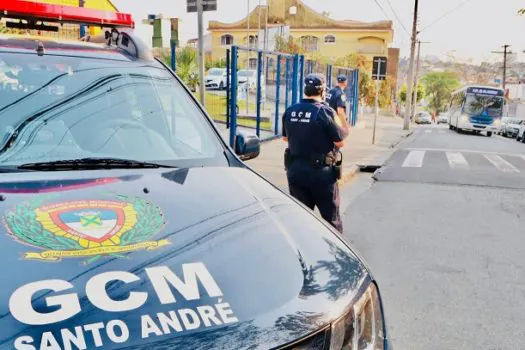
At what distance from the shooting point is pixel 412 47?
3294 centimetres

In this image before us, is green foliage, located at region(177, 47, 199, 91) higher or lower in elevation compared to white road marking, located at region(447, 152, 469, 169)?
higher

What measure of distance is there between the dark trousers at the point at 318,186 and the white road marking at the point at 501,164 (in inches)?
356

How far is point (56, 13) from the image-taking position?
349 centimetres

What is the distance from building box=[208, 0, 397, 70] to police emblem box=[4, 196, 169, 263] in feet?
183

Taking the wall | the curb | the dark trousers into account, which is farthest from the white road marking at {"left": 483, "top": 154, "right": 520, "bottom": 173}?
the wall

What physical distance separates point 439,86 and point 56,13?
10718 cm

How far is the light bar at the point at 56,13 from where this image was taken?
3.45m

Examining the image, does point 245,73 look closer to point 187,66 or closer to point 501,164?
point 187,66

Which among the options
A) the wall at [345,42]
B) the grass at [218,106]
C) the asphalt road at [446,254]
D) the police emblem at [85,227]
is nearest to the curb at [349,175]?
the asphalt road at [446,254]

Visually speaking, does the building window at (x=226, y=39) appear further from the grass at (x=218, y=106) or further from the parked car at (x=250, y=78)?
the grass at (x=218, y=106)

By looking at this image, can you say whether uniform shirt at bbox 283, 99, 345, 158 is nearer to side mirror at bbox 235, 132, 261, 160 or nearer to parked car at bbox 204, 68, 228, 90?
side mirror at bbox 235, 132, 261, 160

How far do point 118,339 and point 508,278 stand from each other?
4332 millimetres

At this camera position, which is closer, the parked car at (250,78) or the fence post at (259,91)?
the fence post at (259,91)

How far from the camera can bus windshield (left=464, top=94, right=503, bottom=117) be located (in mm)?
30375
